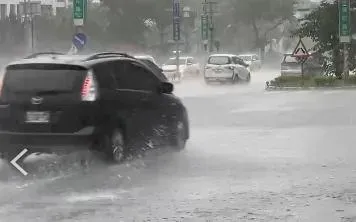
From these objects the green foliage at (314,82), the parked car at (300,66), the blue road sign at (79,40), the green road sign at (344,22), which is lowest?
the green foliage at (314,82)

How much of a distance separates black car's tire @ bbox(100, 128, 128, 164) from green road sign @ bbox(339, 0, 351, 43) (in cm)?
2362

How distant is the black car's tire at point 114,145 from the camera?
1002 centimetres

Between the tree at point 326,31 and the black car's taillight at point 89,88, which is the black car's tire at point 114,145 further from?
the tree at point 326,31

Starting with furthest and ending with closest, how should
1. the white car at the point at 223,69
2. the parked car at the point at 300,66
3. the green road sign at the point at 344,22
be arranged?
the white car at the point at 223,69
the parked car at the point at 300,66
the green road sign at the point at 344,22

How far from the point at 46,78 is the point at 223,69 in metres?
27.9

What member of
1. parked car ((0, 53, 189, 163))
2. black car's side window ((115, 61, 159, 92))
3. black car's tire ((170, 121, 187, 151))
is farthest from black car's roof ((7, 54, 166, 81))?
black car's tire ((170, 121, 187, 151))

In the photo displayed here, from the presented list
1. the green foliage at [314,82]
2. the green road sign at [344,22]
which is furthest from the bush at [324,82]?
the green road sign at [344,22]

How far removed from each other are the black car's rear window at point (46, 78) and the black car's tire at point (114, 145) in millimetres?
841

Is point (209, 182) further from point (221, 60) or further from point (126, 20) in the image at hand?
point (126, 20)

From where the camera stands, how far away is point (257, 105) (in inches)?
905

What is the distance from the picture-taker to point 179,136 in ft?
40.0

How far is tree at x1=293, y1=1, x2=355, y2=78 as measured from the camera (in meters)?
34.2

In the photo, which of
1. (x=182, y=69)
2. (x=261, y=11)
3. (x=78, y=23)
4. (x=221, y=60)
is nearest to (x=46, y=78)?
(x=78, y=23)

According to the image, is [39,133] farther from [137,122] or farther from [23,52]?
[23,52]
